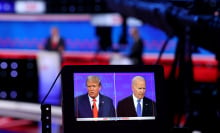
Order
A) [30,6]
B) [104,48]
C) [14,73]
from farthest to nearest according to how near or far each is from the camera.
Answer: [30,6] → [104,48] → [14,73]

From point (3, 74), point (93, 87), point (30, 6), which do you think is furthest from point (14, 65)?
point (30, 6)

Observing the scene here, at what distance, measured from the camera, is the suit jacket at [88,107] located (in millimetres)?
1770

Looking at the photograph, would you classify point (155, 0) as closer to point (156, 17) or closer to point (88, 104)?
point (156, 17)

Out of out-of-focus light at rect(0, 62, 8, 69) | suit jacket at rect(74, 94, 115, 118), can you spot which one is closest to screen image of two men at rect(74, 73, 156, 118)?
suit jacket at rect(74, 94, 115, 118)

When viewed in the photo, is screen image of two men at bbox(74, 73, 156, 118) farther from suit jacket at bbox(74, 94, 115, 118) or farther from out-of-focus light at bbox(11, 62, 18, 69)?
out-of-focus light at bbox(11, 62, 18, 69)

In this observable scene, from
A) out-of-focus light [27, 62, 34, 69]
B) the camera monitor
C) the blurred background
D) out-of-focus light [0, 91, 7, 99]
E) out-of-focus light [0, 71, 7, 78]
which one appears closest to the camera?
the camera monitor

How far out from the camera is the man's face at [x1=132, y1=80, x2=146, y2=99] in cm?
180

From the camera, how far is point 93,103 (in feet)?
5.87

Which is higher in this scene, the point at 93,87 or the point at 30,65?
the point at 30,65

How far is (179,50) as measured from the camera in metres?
3.52

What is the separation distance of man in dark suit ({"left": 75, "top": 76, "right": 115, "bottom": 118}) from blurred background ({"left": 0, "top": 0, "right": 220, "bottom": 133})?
0.75ft

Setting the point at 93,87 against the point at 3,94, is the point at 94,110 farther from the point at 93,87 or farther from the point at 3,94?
the point at 3,94

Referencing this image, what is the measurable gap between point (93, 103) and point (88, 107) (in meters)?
0.02

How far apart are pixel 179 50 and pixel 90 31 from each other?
22.0 ft
